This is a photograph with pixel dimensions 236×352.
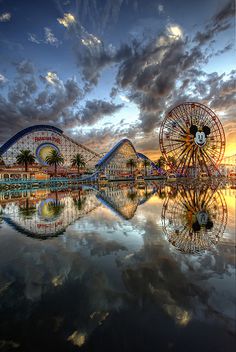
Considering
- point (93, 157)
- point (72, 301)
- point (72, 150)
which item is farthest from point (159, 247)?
point (93, 157)

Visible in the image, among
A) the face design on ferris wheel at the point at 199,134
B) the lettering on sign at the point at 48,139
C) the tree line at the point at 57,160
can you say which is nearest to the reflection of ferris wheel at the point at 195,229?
the face design on ferris wheel at the point at 199,134

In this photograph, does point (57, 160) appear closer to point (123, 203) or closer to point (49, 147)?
point (49, 147)

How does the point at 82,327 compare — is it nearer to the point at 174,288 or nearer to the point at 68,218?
the point at 174,288

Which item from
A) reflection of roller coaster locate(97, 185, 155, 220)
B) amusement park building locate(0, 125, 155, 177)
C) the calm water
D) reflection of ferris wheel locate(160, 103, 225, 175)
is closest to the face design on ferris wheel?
reflection of ferris wheel locate(160, 103, 225, 175)

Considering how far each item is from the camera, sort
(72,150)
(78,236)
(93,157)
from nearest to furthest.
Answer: (78,236) < (72,150) < (93,157)

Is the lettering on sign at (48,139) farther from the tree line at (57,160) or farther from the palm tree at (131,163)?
the palm tree at (131,163)

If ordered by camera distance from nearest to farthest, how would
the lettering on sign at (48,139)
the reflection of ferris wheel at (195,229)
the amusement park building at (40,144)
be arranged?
the reflection of ferris wheel at (195,229) < the amusement park building at (40,144) < the lettering on sign at (48,139)
